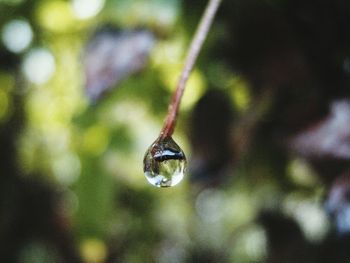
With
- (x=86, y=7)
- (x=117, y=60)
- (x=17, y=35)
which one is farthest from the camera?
(x=17, y=35)

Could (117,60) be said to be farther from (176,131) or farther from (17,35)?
(17,35)

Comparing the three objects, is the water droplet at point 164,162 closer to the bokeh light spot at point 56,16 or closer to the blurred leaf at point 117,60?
the blurred leaf at point 117,60

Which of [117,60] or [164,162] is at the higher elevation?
[117,60]

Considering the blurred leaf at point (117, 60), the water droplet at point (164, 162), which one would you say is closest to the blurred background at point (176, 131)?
the blurred leaf at point (117, 60)

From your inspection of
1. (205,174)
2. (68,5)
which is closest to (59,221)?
(68,5)

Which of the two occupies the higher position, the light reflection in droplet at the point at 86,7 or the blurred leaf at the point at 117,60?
→ the light reflection in droplet at the point at 86,7

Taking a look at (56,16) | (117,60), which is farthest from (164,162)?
(56,16)

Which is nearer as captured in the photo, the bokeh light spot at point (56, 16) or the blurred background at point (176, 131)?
the blurred background at point (176, 131)
